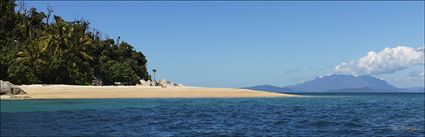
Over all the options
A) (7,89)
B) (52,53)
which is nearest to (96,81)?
(52,53)

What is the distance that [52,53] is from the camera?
85750 mm

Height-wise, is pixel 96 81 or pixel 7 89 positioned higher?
pixel 96 81

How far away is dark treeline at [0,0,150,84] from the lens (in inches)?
3103

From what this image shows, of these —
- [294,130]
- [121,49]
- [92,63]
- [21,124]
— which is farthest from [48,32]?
[294,130]

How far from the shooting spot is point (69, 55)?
87.2 m

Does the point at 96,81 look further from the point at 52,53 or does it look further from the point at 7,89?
the point at 7,89

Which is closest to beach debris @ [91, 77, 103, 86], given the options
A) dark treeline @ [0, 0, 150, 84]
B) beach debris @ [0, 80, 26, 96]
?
dark treeline @ [0, 0, 150, 84]

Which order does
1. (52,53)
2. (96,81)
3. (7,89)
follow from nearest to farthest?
(7,89)
(52,53)
(96,81)

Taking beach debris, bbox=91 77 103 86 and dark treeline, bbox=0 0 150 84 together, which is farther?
beach debris, bbox=91 77 103 86

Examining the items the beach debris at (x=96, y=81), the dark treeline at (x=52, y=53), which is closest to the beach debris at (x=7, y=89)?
the dark treeline at (x=52, y=53)

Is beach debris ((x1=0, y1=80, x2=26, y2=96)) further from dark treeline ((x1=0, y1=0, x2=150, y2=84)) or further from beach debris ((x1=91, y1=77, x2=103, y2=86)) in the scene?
beach debris ((x1=91, y1=77, x2=103, y2=86))

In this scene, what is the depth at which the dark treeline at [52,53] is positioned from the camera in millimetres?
78812

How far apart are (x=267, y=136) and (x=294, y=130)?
10.8ft

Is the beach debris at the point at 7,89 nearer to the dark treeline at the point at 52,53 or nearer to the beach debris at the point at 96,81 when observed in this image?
the dark treeline at the point at 52,53
